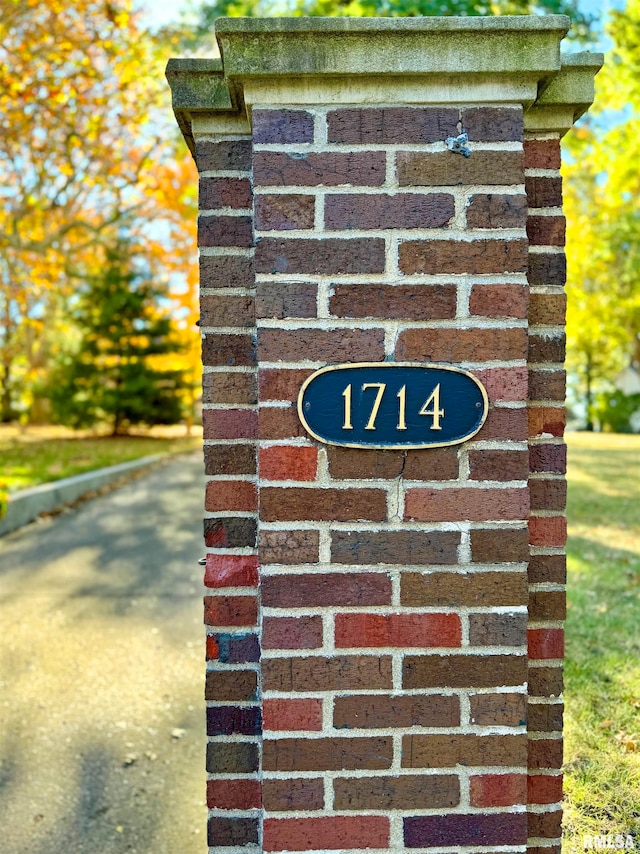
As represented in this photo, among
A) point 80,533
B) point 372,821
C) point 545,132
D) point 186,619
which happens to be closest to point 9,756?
point 186,619

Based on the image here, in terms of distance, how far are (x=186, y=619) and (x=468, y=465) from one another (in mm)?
3629

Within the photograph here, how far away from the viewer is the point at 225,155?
1933mm

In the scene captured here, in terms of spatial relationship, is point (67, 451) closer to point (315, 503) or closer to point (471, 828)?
point (315, 503)

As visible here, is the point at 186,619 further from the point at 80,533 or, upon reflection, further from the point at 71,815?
the point at 80,533

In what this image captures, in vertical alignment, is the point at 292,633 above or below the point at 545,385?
below

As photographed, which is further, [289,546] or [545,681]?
[545,681]

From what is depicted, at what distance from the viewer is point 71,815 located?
2.78 m

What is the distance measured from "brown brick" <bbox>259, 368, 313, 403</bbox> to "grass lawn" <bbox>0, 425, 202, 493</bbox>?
22.8ft

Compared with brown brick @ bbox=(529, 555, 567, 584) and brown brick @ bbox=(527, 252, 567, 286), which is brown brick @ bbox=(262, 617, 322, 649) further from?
brown brick @ bbox=(527, 252, 567, 286)

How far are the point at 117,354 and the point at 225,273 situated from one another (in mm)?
17135

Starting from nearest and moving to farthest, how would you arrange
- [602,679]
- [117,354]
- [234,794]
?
[234,794] → [602,679] → [117,354]

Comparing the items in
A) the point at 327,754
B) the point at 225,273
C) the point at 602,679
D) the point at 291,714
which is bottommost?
the point at 602,679

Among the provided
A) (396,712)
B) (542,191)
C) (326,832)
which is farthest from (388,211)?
(326,832)

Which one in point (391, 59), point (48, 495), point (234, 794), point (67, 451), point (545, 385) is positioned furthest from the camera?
point (67, 451)
